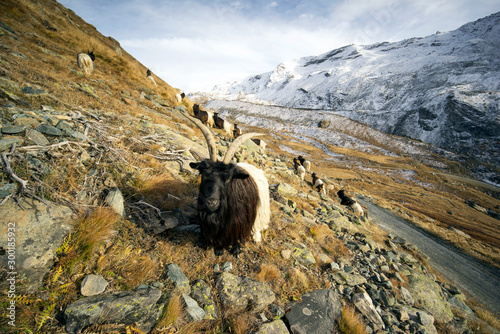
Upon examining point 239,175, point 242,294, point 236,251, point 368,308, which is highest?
point 239,175

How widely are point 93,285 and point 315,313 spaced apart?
3123mm

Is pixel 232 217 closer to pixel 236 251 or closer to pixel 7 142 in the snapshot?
pixel 236 251

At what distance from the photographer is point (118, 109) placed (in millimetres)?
6965

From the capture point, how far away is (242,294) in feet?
9.29

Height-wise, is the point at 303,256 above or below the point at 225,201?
below

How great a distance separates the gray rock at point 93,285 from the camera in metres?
1.95

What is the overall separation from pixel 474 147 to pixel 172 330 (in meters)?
79.4

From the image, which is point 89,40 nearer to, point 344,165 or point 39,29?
point 39,29

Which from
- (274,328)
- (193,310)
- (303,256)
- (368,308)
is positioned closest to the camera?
(193,310)

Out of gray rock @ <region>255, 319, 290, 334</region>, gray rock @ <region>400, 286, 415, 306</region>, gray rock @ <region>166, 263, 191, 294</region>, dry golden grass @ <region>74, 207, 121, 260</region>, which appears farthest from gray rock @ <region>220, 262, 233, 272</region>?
gray rock @ <region>400, 286, 415, 306</region>

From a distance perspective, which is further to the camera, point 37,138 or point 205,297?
point 37,138

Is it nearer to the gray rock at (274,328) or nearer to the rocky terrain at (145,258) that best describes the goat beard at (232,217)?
the rocky terrain at (145,258)

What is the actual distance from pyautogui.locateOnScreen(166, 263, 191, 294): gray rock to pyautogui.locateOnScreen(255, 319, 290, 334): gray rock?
1.13 metres

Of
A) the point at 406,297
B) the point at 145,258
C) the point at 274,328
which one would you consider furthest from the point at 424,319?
the point at 145,258
